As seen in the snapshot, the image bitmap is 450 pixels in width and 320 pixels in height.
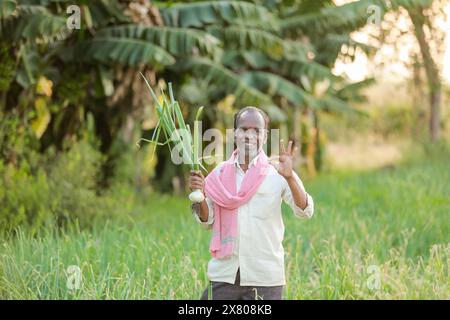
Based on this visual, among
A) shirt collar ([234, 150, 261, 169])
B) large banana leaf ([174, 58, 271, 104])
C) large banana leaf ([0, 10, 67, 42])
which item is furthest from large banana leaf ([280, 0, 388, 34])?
shirt collar ([234, 150, 261, 169])

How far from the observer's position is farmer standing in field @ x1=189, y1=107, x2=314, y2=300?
140 inches

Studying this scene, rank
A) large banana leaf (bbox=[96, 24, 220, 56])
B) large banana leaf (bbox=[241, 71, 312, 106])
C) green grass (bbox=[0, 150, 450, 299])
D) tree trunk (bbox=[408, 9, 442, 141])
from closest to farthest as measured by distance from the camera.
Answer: green grass (bbox=[0, 150, 450, 299]) < large banana leaf (bbox=[96, 24, 220, 56]) < large banana leaf (bbox=[241, 71, 312, 106]) < tree trunk (bbox=[408, 9, 442, 141])

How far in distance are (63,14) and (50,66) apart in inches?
48.1

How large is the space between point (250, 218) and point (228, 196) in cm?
15

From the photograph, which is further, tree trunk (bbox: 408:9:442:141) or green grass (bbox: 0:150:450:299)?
tree trunk (bbox: 408:9:442:141)

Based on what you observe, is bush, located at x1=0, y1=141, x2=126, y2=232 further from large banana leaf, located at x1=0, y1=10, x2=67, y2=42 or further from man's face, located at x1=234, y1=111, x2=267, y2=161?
man's face, located at x1=234, y1=111, x2=267, y2=161

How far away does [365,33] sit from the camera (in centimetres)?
1565

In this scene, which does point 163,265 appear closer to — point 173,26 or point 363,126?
point 173,26

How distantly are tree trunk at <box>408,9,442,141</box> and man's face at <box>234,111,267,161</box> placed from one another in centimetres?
1077

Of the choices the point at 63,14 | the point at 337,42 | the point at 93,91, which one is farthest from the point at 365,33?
the point at 63,14

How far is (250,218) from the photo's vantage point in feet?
11.7

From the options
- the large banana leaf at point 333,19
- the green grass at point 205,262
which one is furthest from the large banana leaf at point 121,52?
the large banana leaf at point 333,19

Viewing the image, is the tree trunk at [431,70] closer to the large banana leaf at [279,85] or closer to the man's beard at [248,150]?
the large banana leaf at [279,85]

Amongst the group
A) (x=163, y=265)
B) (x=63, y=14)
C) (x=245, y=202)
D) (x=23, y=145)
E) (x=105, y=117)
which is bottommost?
(x=163, y=265)
